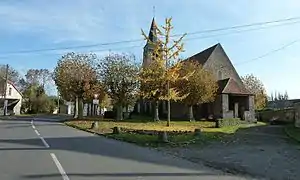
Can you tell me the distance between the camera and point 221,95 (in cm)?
4553

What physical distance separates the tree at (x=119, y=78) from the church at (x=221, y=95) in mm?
2781

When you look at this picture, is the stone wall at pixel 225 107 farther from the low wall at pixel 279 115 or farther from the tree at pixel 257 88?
the tree at pixel 257 88

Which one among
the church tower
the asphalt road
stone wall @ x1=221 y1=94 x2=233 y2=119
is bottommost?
the asphalt road

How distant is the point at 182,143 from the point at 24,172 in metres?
10.2

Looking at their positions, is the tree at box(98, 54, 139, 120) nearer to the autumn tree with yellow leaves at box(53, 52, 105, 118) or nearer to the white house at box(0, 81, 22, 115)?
the autumn tree with yellow leaves at box(53, 52, 105, 118)

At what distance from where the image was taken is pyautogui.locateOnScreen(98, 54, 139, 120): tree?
43750 mm

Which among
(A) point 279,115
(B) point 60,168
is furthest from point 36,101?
(B) point 60,168

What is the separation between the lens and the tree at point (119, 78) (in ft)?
144

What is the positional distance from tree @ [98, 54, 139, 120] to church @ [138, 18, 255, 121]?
2.78 metres

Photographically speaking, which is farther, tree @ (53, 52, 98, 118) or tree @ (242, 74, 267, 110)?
tree @ (242, 74, 267, 110)

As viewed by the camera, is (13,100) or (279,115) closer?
(279,115)

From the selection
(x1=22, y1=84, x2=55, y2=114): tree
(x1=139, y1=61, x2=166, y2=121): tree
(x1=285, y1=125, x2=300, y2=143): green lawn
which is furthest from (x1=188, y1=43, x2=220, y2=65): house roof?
(x1=22, y1=84, x2=55, y2=114): tree

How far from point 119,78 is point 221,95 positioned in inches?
515

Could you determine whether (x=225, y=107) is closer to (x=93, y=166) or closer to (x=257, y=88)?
(x=257, y=88)
